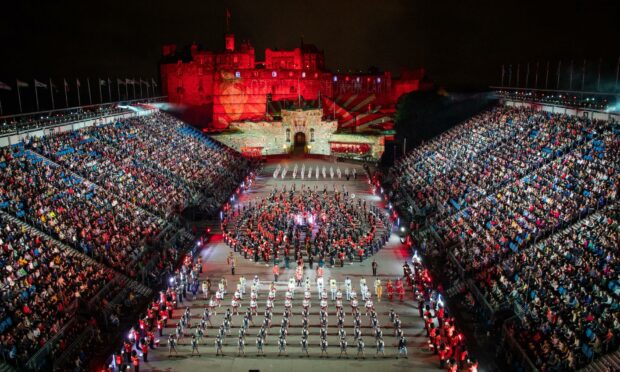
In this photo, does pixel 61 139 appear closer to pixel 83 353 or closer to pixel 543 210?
pixel 83 353

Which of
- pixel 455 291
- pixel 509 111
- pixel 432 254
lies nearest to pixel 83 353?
pixel 455 291

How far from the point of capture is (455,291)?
28.0 metres

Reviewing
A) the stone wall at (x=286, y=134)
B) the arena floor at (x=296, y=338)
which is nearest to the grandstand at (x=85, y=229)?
the arena floor at (x=296, y=338)

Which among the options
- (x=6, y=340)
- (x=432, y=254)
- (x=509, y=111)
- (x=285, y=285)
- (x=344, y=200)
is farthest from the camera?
(x=509, y=111)

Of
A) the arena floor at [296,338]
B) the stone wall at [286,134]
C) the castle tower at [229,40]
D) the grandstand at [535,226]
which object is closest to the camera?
the grandstand at [535,226]

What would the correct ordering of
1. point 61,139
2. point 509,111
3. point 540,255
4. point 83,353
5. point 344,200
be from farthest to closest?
point 509,111 → point 344,200 → point 61,139 → point 540,255 → point 83,353

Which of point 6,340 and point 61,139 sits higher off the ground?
point 61,139

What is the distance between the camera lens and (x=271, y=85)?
80.9 m

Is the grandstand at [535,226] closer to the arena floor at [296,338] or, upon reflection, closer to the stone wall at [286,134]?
the arena floor at [296,338]

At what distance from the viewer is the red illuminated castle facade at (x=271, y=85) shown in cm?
7725

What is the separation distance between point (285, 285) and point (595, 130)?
24.0 metres

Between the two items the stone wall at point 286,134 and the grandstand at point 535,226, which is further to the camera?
the stone wall at point 286,134

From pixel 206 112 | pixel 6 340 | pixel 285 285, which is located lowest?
pixel 285 285

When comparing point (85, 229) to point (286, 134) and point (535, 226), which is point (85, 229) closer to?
point (535, 226)
